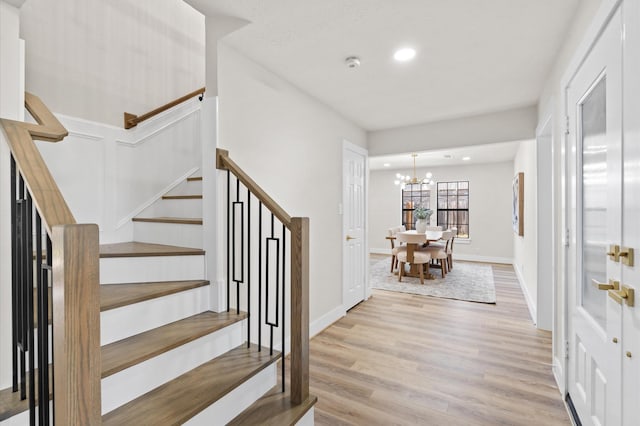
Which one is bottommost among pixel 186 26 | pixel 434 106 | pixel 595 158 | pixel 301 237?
pixel 301 237

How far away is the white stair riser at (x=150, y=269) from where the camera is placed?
1.91 meters

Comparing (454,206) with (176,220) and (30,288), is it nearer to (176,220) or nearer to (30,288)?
(176,220)

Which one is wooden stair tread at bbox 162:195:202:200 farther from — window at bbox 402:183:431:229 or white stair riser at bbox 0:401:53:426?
window at bbox 402:183:431:229

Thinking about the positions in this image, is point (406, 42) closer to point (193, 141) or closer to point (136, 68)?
point (193, 141)

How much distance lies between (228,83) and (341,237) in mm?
2205

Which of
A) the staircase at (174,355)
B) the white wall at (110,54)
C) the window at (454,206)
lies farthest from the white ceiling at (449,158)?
the staircase at (174,355)

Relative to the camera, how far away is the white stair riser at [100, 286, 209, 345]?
1.56 metres

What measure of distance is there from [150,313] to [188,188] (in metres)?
1.34

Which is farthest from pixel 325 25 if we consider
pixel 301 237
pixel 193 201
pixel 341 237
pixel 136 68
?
pixel 341 237

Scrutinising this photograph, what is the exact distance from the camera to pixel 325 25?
200cm

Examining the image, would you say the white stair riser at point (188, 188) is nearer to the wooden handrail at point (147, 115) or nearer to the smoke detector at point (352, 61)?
the wooden handrail at point (147, 115)

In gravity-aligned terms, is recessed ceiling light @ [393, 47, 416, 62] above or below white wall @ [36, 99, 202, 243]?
A: above

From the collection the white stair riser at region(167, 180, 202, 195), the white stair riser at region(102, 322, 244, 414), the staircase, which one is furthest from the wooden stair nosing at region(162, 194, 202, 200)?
the white stair riser at region(102, 322, 244, 414)

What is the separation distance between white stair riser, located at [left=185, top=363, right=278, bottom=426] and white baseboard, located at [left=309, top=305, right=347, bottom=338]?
4.22 feet
